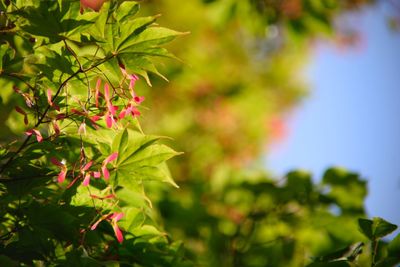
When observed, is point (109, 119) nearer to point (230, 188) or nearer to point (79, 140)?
point (79, 140)

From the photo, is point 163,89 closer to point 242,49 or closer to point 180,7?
point 180,7

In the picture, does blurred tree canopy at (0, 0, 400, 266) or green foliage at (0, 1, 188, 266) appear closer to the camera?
green foliage at (0, 1, 188, 266)

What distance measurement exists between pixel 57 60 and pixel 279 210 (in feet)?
3.74

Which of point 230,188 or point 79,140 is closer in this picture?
point 79,140

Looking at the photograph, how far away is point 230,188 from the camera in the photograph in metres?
1.96

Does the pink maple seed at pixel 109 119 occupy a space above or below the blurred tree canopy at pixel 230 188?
below

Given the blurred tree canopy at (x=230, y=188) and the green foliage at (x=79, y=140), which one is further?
the blurred tree canopy at (x=230, y=188)

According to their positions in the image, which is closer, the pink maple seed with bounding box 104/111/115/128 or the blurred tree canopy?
the pink maple seed with bounding box 104/111/115/128

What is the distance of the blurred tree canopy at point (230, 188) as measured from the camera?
0.96 m

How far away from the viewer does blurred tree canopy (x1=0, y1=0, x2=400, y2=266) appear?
0.96m

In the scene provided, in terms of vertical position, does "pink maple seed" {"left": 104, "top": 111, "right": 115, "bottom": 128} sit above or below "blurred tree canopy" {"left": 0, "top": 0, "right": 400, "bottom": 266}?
below

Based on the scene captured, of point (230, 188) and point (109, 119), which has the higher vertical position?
point (230, 188)

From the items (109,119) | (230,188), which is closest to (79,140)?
(109,119)

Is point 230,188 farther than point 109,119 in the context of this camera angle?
Yes
